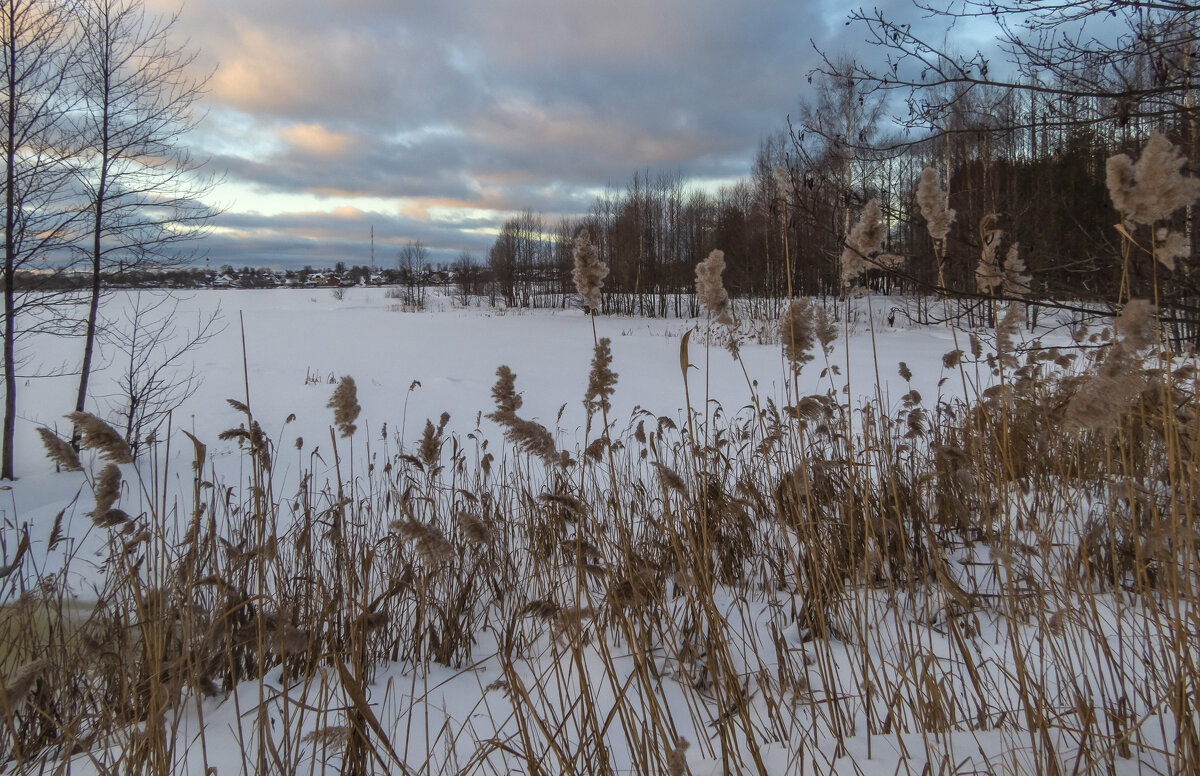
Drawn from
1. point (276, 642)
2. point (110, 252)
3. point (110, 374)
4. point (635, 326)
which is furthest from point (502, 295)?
point (276, 642)

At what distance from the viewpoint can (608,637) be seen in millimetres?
2467

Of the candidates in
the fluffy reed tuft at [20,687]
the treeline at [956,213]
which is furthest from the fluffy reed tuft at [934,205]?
the fluffy reed tuft at [20,687]

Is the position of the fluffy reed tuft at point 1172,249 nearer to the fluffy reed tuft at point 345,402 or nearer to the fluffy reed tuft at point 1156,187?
the fluffy reed tuft at point 1156,187

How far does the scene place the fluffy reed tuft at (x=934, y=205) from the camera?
1.76 m

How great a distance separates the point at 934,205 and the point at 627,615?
1.56 metres

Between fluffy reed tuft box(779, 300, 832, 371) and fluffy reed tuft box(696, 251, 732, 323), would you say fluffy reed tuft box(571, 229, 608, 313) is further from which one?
fluffy reed tuft box(779, 300, 832, 371)

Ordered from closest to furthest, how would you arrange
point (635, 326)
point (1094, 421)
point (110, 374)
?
point (1094, 421) < point (110, 374) < point (635, 326)

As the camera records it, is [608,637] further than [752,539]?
No

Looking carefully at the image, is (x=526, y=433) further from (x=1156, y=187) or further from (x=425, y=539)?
(x=1156, y=187)

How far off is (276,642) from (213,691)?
37.9 inches

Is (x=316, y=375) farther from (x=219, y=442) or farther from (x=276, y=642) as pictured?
(x=276, y=642)

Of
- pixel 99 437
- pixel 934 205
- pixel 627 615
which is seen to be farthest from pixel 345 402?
pixel 934 205

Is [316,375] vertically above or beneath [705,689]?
above

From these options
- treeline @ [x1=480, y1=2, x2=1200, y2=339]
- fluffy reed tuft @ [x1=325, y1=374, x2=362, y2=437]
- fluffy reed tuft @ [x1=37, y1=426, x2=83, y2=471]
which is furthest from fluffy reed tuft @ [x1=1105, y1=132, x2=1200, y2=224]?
fluffy reed tuft @ [x1=37, y1=426, x2=83, y2=471]
